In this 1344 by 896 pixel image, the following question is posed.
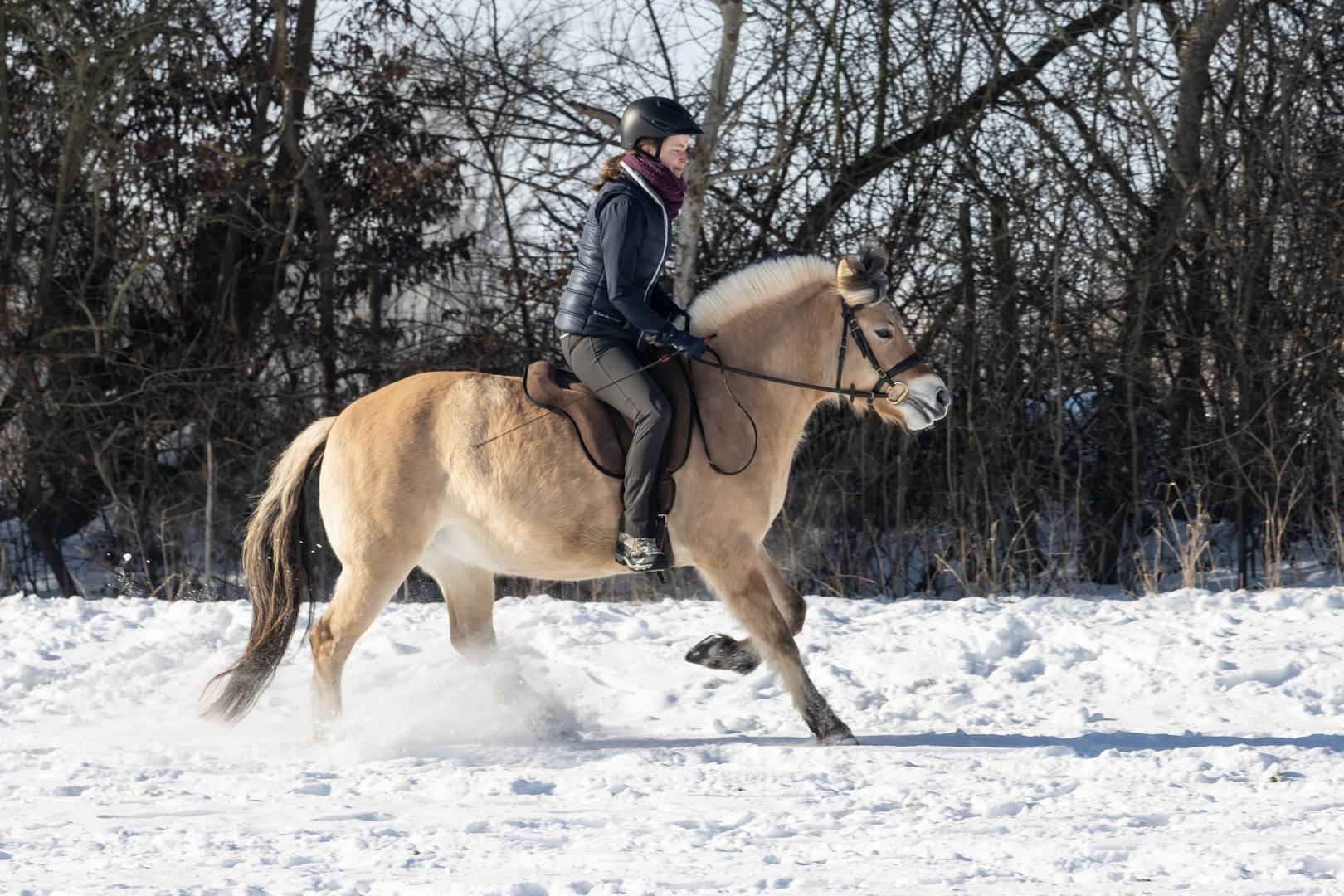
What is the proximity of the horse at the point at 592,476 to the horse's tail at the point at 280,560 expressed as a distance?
0.5 inches

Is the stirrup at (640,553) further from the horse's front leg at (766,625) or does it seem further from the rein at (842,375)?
the rein at (842,375)

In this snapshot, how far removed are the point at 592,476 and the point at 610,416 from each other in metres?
0.30

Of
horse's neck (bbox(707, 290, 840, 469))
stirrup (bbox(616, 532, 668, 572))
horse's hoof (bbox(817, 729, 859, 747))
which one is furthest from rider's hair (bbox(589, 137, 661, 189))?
horse's hoof (bbox(817, 729, 859, 747))

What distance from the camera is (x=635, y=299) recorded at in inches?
180

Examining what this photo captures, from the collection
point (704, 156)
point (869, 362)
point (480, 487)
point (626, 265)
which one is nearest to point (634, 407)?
point (626, 265)

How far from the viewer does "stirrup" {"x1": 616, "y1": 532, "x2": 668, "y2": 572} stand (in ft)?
14.9

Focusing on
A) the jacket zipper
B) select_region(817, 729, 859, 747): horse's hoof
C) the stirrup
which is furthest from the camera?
the jacket zipper

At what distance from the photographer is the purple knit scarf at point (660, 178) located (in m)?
4.70

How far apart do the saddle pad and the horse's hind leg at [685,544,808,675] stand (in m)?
0.68

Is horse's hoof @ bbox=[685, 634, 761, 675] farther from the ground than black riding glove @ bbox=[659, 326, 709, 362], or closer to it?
closer to it

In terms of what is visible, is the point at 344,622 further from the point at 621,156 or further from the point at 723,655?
the point at 621,156

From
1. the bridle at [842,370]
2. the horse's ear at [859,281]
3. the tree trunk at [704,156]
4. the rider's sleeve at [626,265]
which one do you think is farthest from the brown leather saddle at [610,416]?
the tree trunk at [704,156]

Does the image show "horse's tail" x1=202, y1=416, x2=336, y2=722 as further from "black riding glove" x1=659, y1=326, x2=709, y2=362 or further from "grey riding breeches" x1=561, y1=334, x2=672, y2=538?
"black riding glove" x1=659, y1=326, x2=709, y2=362

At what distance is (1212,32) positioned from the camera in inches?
414
